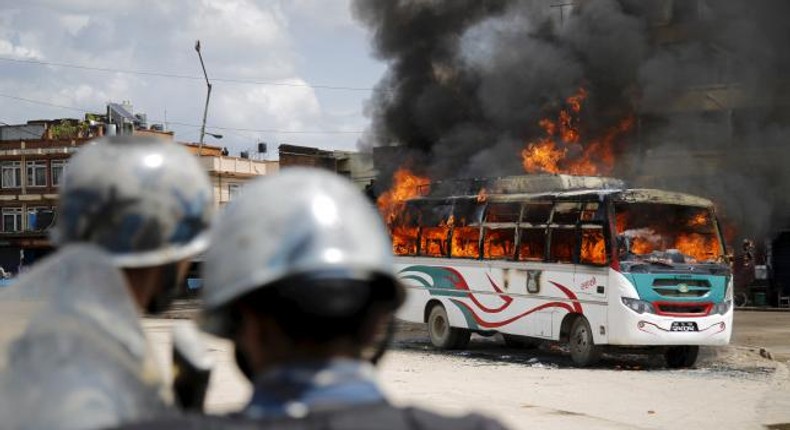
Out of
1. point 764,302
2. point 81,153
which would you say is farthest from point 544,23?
point 81,153

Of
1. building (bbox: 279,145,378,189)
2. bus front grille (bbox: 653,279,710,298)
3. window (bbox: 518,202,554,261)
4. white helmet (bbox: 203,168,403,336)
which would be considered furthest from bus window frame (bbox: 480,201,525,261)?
building (bbox: 279,145,378,189)

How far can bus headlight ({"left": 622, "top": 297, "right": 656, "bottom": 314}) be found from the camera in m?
15.2

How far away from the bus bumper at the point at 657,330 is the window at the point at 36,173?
1862 inches

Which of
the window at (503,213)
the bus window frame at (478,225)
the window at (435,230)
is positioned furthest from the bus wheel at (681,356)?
the window at (435,230)

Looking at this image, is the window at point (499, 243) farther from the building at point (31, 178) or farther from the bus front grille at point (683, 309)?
the building at point (31, 178)

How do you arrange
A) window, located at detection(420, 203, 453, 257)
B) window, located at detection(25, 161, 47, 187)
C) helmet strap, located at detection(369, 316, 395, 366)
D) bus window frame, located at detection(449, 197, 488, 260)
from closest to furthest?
1. helmet strap, located at detection(369, 316, 395, 366)
2. bus window frame, located at detection(449, 197, 488, 260)
3. window, located at detection(420, 203, 453, 257)
4. window, located at detection(25, 161, 47, 187)

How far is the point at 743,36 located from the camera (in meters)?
30.0

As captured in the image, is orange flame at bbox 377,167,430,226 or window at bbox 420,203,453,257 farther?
orange flame at bbox 377,167,430,226

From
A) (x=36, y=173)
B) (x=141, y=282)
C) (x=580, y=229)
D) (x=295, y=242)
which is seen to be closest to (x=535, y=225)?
(x=580, y=229)

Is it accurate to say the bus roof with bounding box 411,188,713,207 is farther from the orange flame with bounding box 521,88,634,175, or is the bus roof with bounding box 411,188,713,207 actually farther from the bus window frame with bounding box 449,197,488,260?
the orange flame with bounding box 521,88,634,175

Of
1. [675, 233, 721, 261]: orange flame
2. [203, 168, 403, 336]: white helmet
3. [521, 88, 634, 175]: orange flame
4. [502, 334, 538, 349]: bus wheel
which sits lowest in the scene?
[502, 334, 538, 349]: bus wheel

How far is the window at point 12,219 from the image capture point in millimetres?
56906

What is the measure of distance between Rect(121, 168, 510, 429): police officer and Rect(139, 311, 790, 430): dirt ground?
6.32 metres

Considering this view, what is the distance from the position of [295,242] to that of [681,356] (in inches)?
597
